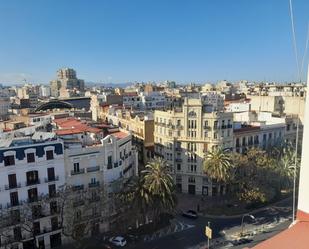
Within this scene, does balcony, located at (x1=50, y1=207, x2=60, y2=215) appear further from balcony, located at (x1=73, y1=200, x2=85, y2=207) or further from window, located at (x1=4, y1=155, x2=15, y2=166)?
window, located at (x1=4, y1=155, x2=15, y2=166)

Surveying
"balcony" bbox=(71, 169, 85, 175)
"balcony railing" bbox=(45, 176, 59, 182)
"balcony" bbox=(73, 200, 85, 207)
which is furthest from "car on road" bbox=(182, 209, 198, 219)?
"balcony railing" bbox=(45, 176, 59, 182)

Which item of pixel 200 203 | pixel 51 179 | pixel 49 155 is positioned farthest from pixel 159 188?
pixel 200 203

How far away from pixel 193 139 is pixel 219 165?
897 centimetres

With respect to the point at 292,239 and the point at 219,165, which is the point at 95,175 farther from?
the point at 292,239

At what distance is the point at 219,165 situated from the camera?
158ft

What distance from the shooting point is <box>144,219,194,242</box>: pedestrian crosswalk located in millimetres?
41469

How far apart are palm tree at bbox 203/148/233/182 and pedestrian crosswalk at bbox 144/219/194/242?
30.1 feet

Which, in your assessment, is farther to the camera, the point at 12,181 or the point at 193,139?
the point at 193,139

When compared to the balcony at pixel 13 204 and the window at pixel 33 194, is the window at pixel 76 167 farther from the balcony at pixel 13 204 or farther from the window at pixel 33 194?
the balcony at pixel 13 204

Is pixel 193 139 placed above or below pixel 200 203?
above

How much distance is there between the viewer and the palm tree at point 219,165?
158 feet

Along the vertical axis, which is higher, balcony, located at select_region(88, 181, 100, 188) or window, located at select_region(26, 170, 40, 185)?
window, located at select_region(26, 170, 40, 185)

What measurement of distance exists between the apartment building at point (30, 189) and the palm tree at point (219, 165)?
2320cm

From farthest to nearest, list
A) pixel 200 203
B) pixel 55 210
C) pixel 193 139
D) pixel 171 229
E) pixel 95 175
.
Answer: pixel 193 139 → pixel 200 203 → pixel 171 229 → pixel 95 175 → pixel 55 210
